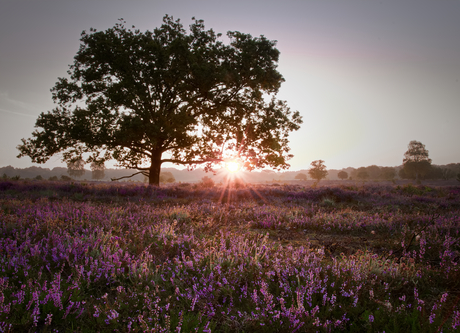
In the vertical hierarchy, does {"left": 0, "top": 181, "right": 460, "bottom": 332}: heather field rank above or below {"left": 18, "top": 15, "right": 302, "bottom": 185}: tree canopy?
below

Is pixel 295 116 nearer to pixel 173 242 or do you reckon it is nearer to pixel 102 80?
pixel 102 80

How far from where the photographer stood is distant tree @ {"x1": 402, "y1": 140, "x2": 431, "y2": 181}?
70.1 metres

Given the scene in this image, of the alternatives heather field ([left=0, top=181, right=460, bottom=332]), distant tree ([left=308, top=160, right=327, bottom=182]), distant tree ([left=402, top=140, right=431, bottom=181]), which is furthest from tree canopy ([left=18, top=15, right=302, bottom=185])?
distant tree ([left=402, top=140, right=431, bottom=181])

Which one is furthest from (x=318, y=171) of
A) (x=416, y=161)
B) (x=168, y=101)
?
(x=168, y=101)

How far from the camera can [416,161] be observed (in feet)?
Result: 235

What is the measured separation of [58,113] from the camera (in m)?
14.4

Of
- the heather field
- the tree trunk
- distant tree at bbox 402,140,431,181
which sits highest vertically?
distant tree at bbox 402,140,431,181

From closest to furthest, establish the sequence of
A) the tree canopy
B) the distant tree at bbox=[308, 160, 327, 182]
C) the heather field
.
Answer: the heather field < the tree canopy < the distant tree at bbox=[308, 160, 327, 182]

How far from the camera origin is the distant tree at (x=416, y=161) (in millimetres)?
70125

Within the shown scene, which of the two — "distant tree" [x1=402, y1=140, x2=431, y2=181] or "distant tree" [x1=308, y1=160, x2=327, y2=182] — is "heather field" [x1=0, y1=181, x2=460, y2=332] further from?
"distant tree" [x1=402, y1=140, x2=431, y2=181]

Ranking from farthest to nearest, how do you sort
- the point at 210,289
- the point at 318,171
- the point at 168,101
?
the point at 318,171, the point at 168,101, the point at 210,289

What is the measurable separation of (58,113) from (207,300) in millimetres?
16287

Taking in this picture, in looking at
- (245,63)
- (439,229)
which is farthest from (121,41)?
(439,229)

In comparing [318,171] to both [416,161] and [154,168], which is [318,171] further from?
[154,168]
